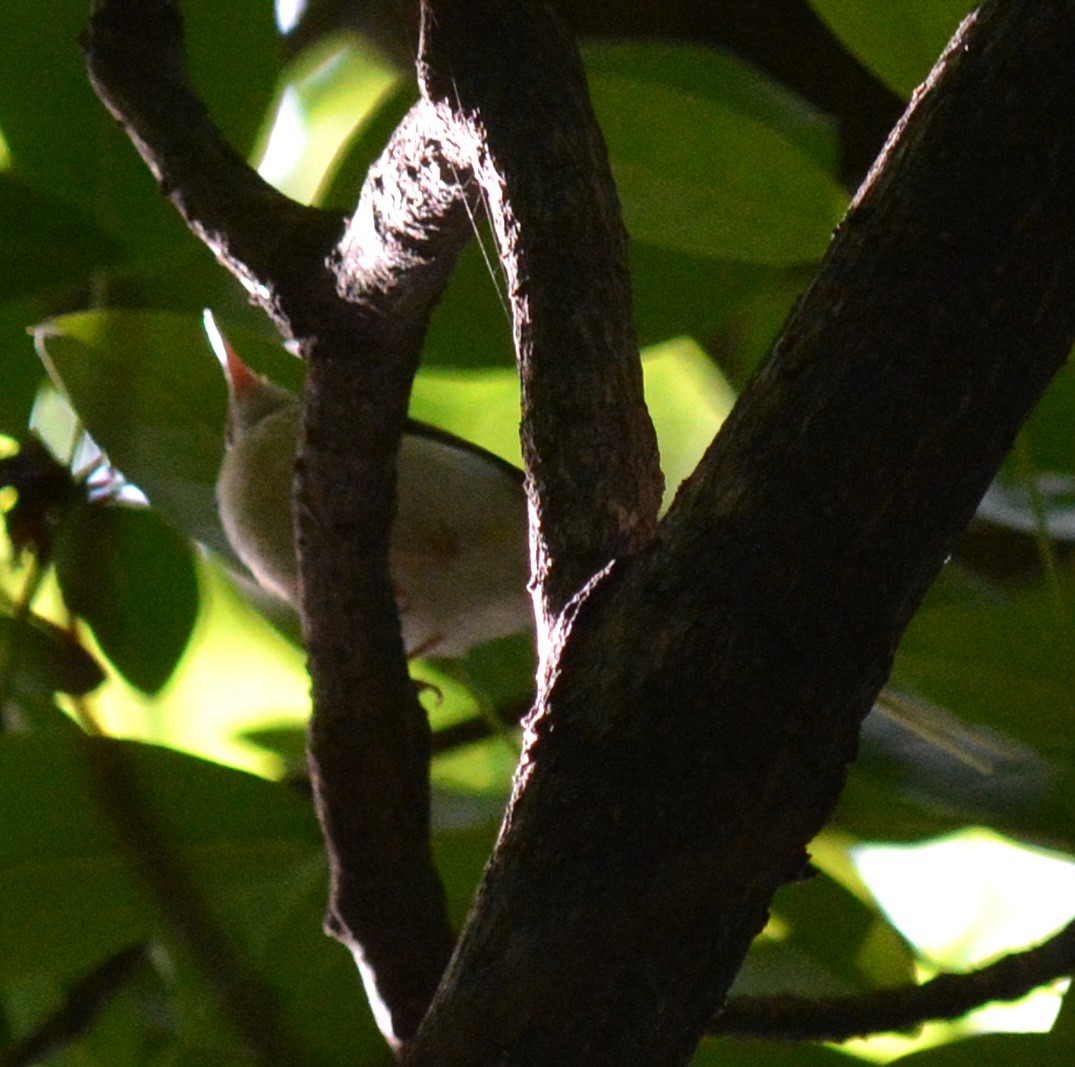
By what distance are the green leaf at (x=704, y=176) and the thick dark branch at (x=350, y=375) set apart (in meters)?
0.27

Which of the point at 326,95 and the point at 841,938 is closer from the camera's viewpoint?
the point at 841,938

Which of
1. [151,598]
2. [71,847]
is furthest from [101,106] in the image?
[71,847]

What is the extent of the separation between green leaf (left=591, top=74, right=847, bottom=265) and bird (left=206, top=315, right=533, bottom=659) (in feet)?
0.68

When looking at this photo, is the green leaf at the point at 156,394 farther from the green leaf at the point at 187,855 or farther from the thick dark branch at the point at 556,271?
the thick dark branch at the point at 556,271

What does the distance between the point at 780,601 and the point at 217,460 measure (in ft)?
2.22

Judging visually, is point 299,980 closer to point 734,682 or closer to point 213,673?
point 734,682

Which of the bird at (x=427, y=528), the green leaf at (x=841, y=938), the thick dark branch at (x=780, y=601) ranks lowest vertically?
the green leaf at (x=841, y=938)

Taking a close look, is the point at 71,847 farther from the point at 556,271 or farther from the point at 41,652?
the point at 556,271

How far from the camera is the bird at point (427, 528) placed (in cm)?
95

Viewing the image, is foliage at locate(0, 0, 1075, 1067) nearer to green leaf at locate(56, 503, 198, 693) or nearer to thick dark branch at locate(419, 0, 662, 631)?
green leaf at locate(56, 503, 198, 693)

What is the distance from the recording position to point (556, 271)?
23.0 inches

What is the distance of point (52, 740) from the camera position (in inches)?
38.9

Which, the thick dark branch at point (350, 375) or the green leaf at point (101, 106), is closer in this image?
the thick dark branch at point (350, 375)

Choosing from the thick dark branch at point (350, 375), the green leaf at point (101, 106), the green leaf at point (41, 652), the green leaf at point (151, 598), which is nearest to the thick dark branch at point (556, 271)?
the thick dark branch at point (350, 375)
